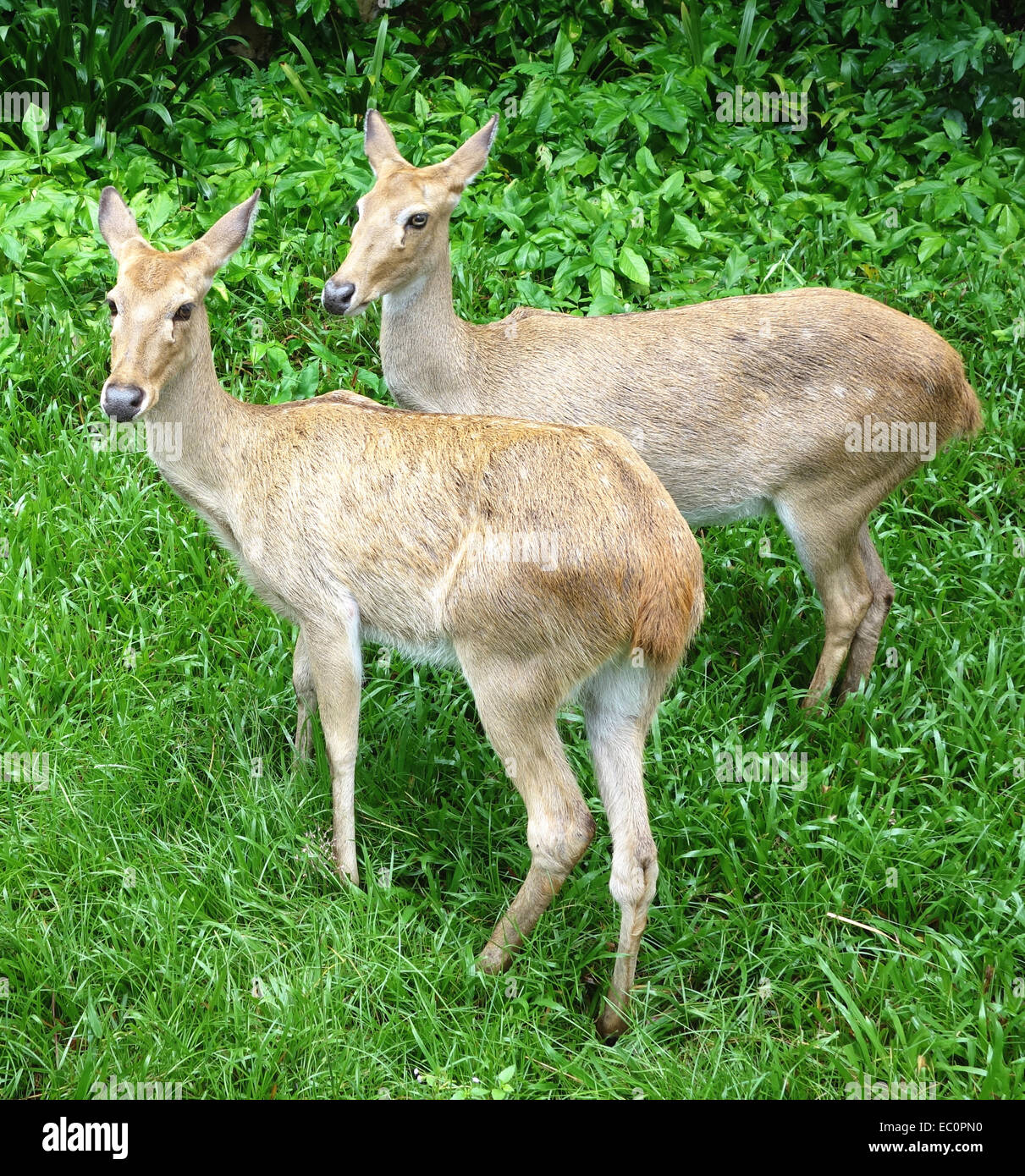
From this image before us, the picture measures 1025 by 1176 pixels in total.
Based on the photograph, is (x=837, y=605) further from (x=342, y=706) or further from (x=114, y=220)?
(x=114, y=220)

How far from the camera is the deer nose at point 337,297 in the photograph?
491 cm

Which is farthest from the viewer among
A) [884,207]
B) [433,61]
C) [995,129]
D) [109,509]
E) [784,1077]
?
[433,61]

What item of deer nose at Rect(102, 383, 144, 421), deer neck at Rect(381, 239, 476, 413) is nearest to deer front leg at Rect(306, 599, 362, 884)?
deer nose at Rect(102, 383, 144, 421)

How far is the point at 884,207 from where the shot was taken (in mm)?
7258

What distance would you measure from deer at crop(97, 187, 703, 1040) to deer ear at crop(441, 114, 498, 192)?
1096 millimetres

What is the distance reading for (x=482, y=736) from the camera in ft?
16.3

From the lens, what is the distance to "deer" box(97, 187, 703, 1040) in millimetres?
3861

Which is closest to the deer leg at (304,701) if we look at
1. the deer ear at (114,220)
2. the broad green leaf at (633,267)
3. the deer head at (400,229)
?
the deer head at (400,229)

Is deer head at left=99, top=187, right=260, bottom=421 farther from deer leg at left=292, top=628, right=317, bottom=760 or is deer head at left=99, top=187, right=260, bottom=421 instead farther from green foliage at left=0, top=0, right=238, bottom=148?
green foliage at left=0, top=0, right=238, bottom=148

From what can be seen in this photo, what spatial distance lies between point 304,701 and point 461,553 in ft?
3.48

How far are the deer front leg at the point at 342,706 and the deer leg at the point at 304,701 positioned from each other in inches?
13.9

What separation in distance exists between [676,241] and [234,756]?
3670 millimetres

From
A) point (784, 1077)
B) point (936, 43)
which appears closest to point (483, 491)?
point (784, 1077)

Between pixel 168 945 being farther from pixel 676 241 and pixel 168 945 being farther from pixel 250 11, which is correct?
pixel 250 11
